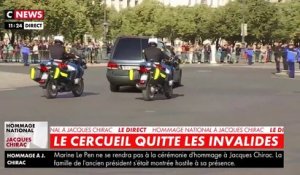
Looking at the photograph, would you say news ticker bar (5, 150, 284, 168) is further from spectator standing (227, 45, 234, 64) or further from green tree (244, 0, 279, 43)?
green tree (244, 0, 279, 43)

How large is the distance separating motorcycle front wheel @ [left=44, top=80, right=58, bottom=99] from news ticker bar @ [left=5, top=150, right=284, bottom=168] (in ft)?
36.8

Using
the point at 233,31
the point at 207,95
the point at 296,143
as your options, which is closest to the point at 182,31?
the point at 233,31

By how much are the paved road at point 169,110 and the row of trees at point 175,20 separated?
129 feet

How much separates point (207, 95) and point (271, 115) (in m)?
5.81

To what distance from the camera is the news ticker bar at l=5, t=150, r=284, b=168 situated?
7426 millimetres

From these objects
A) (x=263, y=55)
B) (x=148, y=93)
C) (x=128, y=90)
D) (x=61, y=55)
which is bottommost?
(x=263, y=55)

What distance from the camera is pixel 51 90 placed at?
62.0 ft

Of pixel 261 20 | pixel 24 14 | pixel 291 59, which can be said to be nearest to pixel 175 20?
pixel 261 20

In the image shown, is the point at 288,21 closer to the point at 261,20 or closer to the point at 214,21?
the point at 214,21

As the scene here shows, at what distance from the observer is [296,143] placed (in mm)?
10539

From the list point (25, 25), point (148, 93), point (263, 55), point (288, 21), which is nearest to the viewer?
point (148, 93)

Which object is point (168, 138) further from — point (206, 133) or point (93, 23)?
point (93, 23)

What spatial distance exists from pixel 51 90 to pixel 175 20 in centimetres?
8620

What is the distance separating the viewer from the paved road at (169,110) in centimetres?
865
